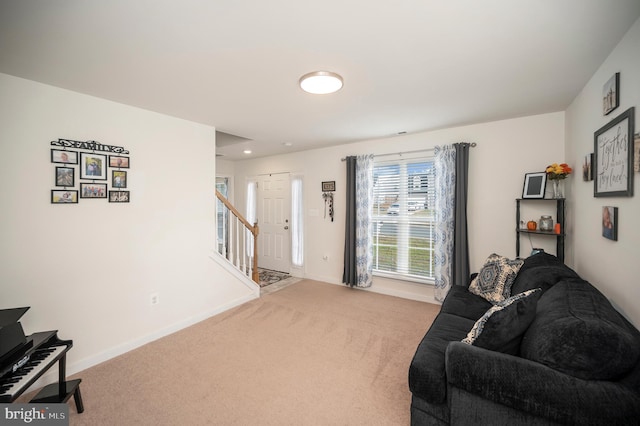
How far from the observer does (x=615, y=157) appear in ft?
5.74

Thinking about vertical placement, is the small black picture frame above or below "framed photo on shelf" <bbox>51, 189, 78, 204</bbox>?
above

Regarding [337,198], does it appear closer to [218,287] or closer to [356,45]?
[218,287]

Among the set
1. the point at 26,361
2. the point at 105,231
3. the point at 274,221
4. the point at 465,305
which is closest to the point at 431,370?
the point at 465,305

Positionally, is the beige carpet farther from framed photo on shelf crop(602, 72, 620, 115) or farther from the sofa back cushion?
framed photo on shelf crop(602, 72, 620, 115)

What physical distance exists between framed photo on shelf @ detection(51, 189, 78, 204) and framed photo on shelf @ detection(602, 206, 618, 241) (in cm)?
413

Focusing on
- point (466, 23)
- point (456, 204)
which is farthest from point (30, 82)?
point (456, 204)

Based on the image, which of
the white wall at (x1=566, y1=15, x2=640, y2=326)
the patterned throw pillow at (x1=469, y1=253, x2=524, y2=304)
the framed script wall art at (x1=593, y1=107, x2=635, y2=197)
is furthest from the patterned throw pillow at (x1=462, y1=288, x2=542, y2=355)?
the patterned throw pillow at (x1=469, y1=253, x2=524, y2=304)

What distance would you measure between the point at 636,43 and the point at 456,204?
218 cm

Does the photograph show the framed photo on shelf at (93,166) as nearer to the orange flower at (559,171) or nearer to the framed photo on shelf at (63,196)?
the framed photo on shelf at (63,196)

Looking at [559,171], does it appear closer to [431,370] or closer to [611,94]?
[611,94]

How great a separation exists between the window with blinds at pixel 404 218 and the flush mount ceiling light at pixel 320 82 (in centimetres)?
222

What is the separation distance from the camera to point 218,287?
3.60 meters

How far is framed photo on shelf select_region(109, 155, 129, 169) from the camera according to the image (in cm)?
263

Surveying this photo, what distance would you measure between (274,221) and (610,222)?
4847 millimetres
